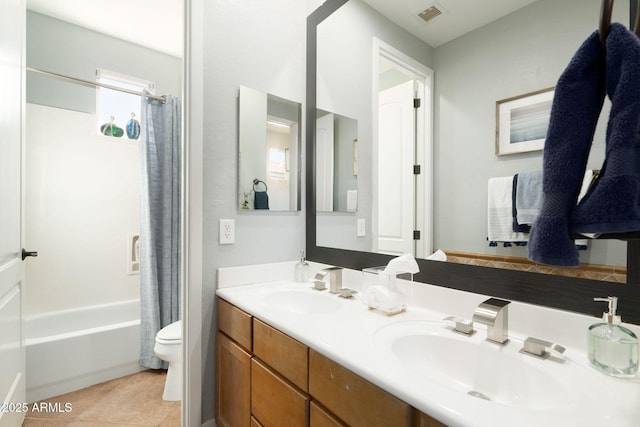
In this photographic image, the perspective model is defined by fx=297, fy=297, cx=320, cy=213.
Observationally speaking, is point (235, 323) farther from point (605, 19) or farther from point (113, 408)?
point (605, 19)

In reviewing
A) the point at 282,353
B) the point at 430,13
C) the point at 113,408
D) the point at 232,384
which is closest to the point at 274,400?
the point at 282,353

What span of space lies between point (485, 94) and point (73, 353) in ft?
8.84

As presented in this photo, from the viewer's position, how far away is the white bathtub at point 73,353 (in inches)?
72.1

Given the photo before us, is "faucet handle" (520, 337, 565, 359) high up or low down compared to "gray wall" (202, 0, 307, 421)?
down

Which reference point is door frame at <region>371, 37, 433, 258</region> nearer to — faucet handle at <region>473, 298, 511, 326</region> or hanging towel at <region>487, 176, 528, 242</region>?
hanging towel at <region>487, 176, 528, 242</region>

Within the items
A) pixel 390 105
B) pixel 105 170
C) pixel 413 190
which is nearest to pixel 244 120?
pixel 390 105

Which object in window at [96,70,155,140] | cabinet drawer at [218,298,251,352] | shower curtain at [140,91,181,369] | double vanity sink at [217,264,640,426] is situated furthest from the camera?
window at [96,70,155,140]

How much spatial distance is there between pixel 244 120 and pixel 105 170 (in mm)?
1858

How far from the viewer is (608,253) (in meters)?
0.76

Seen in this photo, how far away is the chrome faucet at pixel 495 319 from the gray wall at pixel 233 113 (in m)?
1.07

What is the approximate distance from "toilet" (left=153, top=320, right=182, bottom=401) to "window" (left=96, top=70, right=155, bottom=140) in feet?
6.24

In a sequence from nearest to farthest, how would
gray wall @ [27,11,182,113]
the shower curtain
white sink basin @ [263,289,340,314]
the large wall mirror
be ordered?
white sink basin @ [263,289,340,314] → the large wall mirror → the shower curtain → gray wall @ [27,11,182,113]

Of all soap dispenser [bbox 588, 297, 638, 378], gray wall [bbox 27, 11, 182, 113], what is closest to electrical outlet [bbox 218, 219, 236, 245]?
soap dispenser [bbox 588, 297, 638, 378]

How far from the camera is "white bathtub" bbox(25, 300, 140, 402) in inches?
72.1
